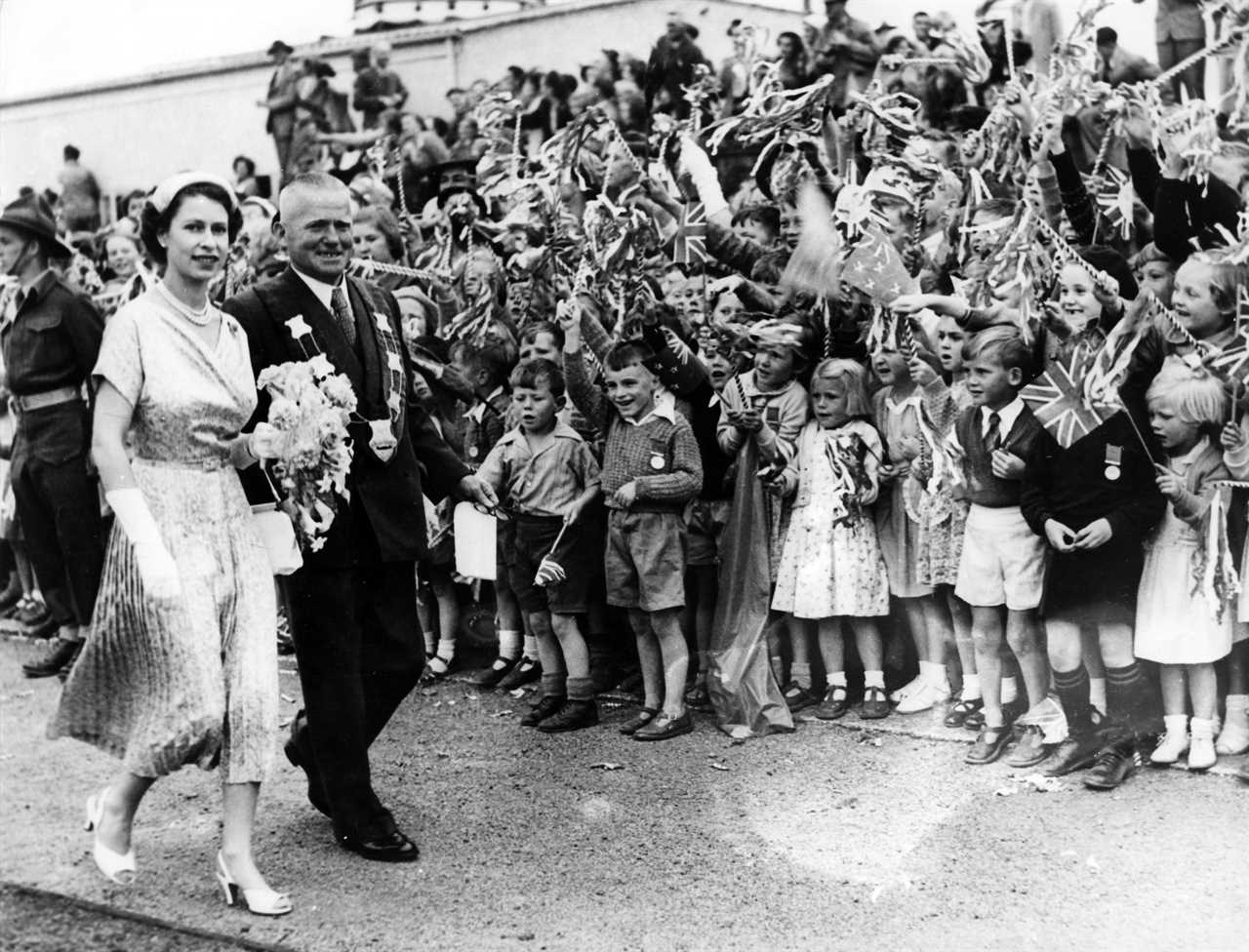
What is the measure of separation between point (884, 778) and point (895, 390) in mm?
1570

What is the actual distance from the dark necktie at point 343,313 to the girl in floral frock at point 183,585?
474 millimetres

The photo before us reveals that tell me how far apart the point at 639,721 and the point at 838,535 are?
106 cm

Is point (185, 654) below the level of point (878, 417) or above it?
below

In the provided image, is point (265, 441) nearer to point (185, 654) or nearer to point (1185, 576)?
point (185, 654)

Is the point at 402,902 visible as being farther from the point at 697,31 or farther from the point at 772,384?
the point at 697,31

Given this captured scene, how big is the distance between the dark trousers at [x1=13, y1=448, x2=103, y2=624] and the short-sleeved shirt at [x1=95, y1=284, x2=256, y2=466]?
295 centimetres

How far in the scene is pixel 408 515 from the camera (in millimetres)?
4270

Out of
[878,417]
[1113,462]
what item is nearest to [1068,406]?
[1113,462]

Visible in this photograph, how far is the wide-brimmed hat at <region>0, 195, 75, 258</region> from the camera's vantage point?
629 cm

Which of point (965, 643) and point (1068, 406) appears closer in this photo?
point (1068, 406)

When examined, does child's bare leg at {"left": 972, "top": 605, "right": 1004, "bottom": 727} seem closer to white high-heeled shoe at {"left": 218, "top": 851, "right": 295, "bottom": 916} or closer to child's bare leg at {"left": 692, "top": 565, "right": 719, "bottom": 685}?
child's bare leg at {"left": 692, "top": 565, "right": 719, "bottom": 685}

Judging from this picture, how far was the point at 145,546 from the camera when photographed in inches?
139

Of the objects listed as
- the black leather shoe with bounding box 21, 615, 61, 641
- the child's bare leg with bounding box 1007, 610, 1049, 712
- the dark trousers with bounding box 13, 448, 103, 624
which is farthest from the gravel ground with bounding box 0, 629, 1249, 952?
the black leather shoe with bounding box 21, 615, 61, 641

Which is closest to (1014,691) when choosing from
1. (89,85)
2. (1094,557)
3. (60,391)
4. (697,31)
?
(1094,557)
